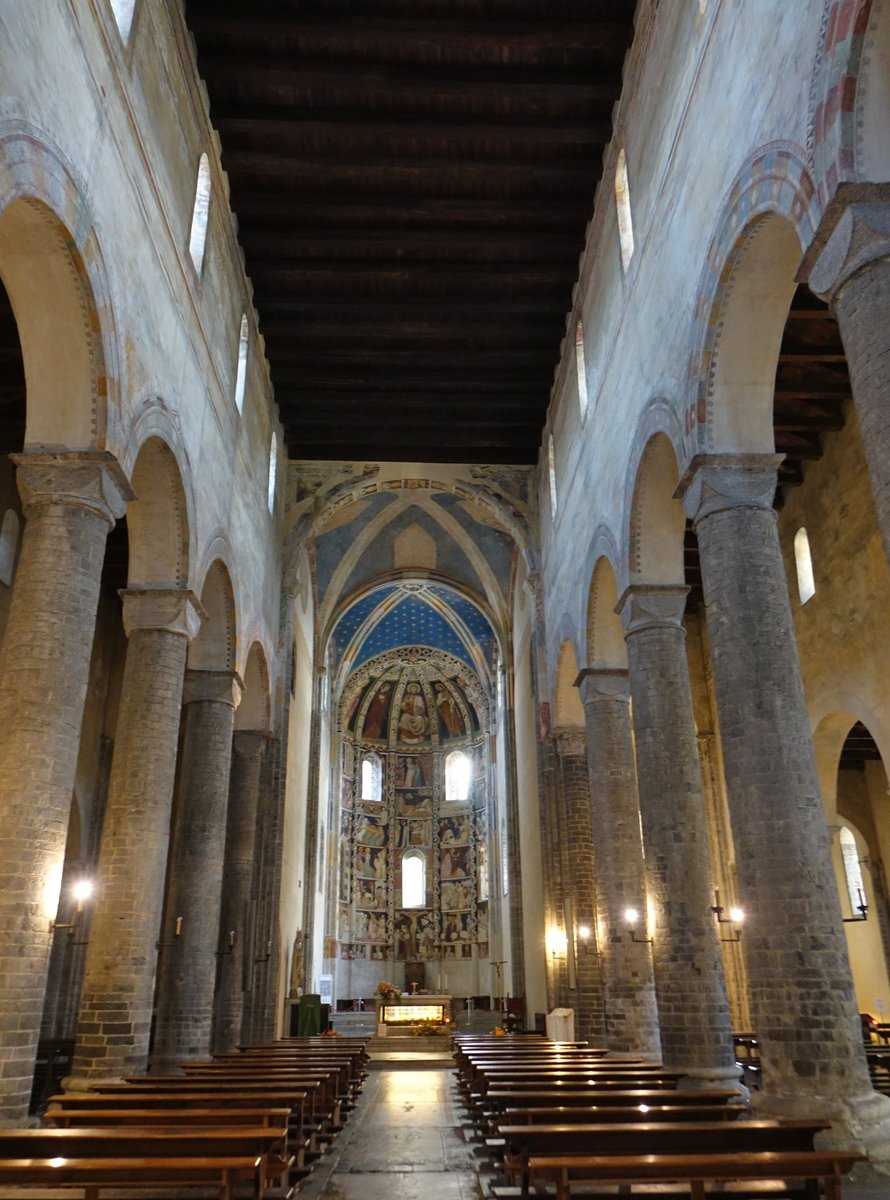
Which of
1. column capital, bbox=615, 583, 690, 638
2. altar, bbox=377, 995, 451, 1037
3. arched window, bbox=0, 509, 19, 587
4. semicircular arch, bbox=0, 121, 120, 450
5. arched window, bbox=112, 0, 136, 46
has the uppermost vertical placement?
arched window, bbox=112, 0, 136, 46

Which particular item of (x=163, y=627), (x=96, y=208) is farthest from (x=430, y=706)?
(x=96, y=208)

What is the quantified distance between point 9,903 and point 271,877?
40.0 feet

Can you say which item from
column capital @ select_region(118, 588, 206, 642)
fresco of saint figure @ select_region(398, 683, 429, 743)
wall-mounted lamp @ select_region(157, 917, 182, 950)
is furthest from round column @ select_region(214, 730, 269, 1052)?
fresco of saint figure @ select_region(398, 683, 429, 743)

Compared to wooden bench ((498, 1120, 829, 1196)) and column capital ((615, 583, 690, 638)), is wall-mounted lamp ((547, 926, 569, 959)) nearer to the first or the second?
column capital ((615, 583, 690, 638))

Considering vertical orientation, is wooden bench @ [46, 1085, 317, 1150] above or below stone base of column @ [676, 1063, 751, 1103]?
above

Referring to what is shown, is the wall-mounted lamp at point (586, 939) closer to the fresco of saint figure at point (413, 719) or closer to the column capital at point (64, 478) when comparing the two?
the column capital at point (64, 478)

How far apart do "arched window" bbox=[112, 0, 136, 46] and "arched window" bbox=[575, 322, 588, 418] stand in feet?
28.4

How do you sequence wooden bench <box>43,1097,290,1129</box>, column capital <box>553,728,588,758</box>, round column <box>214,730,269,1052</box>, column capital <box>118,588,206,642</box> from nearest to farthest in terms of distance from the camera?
wooden bench <box>43,1097,290,1129</box>
column capital <box>118,588,206,642</box>
round column <box>214,730,269,1052</box>
column capital <box>553,728,588,758</box>

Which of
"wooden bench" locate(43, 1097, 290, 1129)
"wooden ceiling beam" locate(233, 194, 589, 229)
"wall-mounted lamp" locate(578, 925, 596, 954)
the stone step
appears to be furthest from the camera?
the stone step

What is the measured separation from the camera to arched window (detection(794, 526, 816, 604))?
16.3 meters

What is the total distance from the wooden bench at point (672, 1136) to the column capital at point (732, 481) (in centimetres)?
547

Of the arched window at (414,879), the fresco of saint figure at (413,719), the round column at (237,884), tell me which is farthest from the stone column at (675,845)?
the arched window at (414,879)

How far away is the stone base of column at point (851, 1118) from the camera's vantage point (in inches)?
273

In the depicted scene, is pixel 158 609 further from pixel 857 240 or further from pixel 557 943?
pixel 557 943
